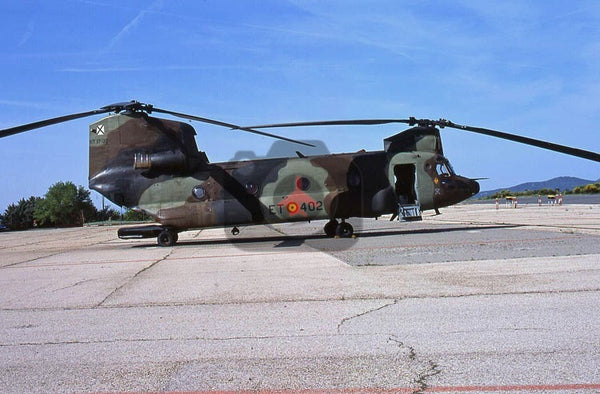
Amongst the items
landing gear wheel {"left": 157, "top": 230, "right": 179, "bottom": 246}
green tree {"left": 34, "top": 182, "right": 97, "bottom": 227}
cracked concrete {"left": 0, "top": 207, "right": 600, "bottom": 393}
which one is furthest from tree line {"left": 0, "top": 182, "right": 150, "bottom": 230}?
cracked concrete {"left": 0, "top": 207, "right": 600, "bottom": 393}

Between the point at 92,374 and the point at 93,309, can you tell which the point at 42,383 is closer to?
the point at 92,374

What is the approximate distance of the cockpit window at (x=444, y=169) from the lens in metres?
18.3

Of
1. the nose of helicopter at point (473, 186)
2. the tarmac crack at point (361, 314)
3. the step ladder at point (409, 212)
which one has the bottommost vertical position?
the tarmac crack at point (361, 314)

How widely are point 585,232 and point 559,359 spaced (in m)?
12.8

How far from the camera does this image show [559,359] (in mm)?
4457

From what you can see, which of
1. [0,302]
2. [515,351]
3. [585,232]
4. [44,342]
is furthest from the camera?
[585,232]

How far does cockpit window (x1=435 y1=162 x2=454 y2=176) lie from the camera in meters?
18.3

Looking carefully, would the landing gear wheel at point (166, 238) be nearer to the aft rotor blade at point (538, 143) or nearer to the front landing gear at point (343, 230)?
the front landing gear at point (343, 230)

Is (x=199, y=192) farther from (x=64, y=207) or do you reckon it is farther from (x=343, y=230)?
(x=64, y=207)

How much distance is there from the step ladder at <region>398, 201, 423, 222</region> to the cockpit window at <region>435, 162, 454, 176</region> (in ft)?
4.75

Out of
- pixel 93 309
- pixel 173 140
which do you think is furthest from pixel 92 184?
pixel 93 309

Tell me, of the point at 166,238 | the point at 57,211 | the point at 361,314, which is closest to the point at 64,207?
the point at 57,211

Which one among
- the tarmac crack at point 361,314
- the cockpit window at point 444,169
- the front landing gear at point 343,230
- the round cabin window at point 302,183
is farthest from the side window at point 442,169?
the tarmac crack at point 361,314

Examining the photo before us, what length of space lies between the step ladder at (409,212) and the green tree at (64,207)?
207 ft
